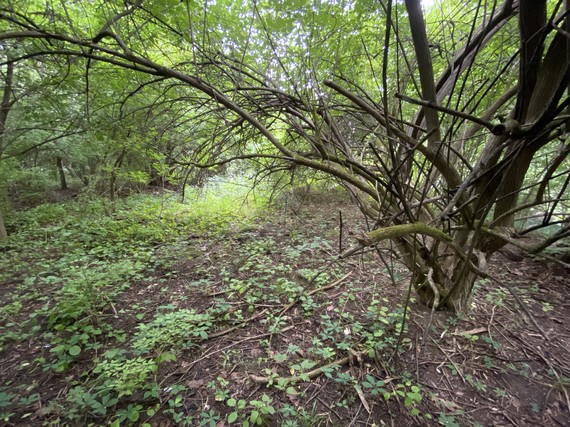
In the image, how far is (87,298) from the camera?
2576 mm

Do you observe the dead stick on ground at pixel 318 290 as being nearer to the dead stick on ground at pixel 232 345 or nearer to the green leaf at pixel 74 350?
the dead stick on ground at pixel 232 345

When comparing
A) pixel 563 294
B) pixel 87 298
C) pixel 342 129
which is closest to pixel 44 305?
pixel 87 298

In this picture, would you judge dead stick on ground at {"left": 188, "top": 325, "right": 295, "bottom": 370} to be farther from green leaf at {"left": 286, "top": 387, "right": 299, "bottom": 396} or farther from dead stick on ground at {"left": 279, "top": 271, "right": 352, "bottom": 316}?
green leaf at {"left": 286, "top": 387, "right": 299, "bottom": 396}

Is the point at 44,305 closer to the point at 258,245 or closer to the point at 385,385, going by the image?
the point at 258,245

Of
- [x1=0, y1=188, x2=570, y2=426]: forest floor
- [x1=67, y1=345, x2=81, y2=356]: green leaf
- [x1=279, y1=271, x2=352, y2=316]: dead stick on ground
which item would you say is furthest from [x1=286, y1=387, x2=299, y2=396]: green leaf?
[x1=67, y1=345, x2=81, y2=356]: green leaf

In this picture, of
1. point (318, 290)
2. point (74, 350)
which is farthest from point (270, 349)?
point (74, 350)

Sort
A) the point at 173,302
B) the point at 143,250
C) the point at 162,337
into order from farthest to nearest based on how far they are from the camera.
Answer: the point at 143,250 < the point at 173,302 < the point at 162,337

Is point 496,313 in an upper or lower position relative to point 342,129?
lower

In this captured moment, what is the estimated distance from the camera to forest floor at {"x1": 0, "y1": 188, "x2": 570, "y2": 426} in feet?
5.57

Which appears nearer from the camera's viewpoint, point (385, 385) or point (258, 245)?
point (385, 385)

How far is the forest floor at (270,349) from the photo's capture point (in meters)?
1.70

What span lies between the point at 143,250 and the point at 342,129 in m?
3.64

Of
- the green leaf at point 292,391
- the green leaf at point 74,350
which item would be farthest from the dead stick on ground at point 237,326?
the green leaf at point 74,350

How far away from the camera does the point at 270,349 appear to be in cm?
217
